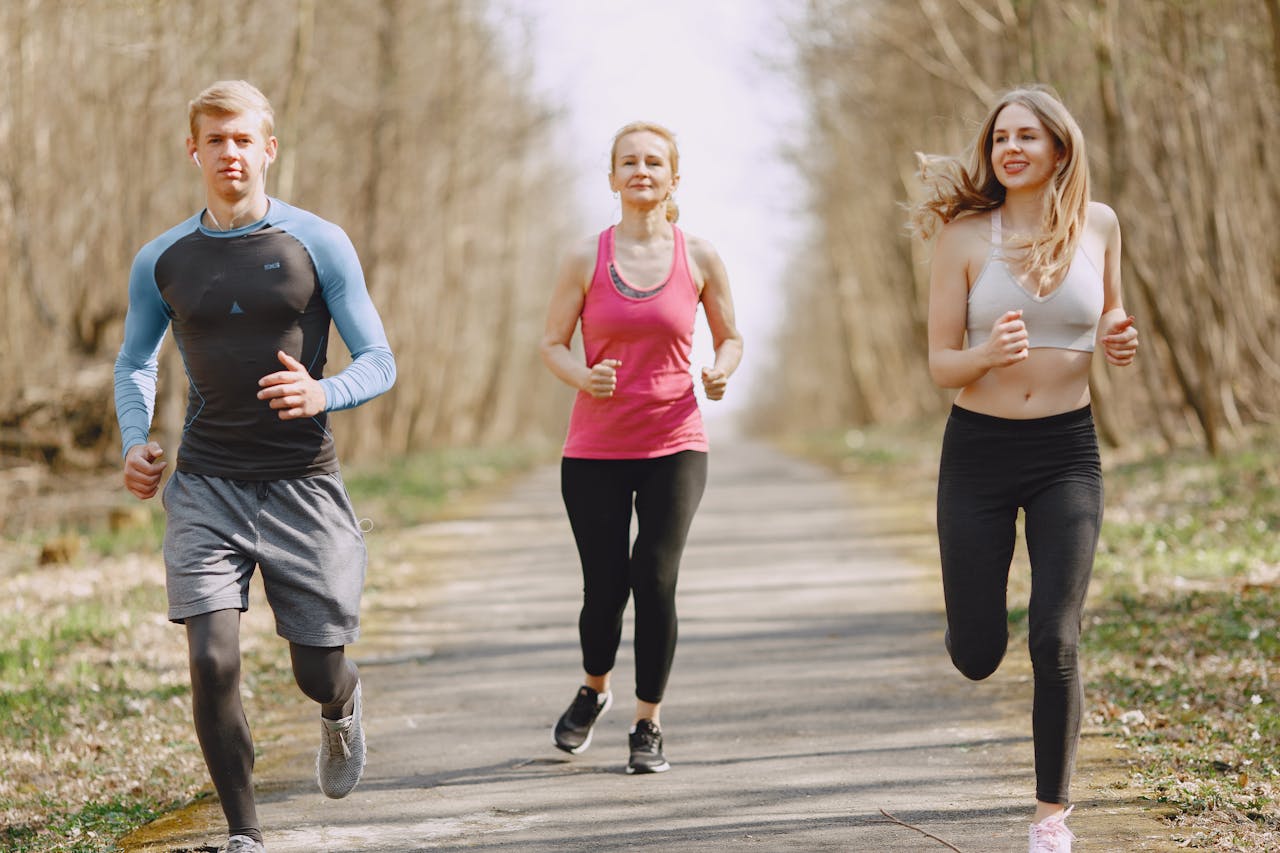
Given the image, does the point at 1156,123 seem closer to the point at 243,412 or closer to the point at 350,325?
the point at 350,325

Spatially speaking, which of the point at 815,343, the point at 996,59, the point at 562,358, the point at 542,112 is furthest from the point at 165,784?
the point at 815,343

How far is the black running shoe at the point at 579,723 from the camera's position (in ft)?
18.8

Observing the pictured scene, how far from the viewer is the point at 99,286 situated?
16.1m

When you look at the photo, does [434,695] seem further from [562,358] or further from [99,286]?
[99,286]

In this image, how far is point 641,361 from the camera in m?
5.43

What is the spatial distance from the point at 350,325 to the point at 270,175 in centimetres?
1266

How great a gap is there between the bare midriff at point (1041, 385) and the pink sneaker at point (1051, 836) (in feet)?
3.71

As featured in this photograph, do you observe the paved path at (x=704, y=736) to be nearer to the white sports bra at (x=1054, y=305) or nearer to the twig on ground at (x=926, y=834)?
the twig on ground at (x=926, y=834)

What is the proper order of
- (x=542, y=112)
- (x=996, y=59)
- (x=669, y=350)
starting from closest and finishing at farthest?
(x=669, y=350) < (x=996, y=59) < (x=542, y=112)

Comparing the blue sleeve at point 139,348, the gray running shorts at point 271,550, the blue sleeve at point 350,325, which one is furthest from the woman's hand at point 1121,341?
the blue sleeve at point 139,348

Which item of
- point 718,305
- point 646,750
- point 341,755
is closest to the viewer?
point 341,755

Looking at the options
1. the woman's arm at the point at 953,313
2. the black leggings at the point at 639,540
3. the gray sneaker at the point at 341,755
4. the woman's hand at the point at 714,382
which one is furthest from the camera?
the black leggings at the point at 639,540

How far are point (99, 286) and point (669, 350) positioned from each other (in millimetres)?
12174

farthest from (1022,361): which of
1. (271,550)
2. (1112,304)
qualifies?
(271,550)
